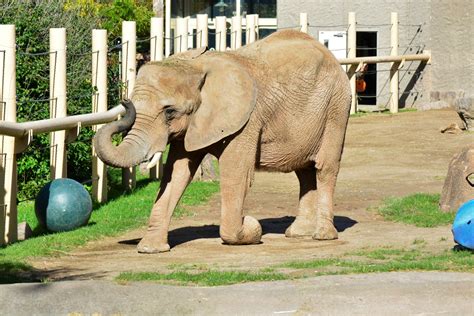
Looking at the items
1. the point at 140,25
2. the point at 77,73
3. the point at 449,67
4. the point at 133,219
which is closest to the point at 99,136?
the point at 133,219

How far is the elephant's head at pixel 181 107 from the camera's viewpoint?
43.3ft

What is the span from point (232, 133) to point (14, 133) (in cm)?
240

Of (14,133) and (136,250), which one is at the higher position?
(14,133)

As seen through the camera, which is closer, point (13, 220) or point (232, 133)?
point (232, 133)

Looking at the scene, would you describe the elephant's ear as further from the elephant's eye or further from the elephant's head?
the elephant's eye

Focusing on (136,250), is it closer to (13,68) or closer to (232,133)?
(232,133)

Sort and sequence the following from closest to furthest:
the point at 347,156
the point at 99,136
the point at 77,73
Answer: the point at 99,136, the point at 77,73, the point at 347,156

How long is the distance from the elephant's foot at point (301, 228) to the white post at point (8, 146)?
3.06 meters

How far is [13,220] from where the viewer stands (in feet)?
48.4

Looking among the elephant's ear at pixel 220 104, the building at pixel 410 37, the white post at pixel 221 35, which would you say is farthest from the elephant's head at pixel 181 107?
the building at pixel 410 37

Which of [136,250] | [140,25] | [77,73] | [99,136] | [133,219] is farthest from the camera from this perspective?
[140,25]

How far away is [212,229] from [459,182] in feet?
9.84

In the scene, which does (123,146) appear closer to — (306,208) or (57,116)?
(306,208)

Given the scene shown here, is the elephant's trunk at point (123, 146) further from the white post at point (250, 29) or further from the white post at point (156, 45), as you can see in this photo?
the white post at point (250, 29)
